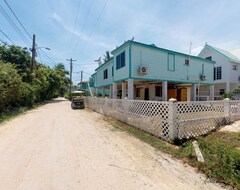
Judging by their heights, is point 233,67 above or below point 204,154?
above

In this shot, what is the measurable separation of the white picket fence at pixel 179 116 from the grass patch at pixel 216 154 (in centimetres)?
39

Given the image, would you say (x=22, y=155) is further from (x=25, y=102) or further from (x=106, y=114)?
(x=25, y=102)

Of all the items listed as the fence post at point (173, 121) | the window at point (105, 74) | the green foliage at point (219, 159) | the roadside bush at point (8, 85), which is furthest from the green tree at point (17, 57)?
the green foliage at point (219, 159)

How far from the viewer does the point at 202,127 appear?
5.90 metres

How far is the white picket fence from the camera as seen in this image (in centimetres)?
527

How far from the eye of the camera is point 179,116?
5.39m

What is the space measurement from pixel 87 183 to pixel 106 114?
923cm

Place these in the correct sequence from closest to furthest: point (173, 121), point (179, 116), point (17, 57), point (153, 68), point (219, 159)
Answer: point (219, 159)
point (173, 121)
point (179, 116)
point (153, 68)
point (17, 57)

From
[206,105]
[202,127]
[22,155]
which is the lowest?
[22,155]

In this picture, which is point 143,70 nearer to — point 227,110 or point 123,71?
point 123,71

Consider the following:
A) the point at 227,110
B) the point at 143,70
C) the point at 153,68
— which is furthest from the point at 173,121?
the point at 153,68

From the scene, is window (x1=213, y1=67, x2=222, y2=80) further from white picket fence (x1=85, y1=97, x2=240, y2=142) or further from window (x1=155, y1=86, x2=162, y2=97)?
white picket fence (x1=85, y1=97, x2=240, y2=142)

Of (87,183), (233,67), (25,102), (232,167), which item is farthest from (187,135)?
(233,67)

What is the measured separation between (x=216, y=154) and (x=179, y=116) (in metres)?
1.69
